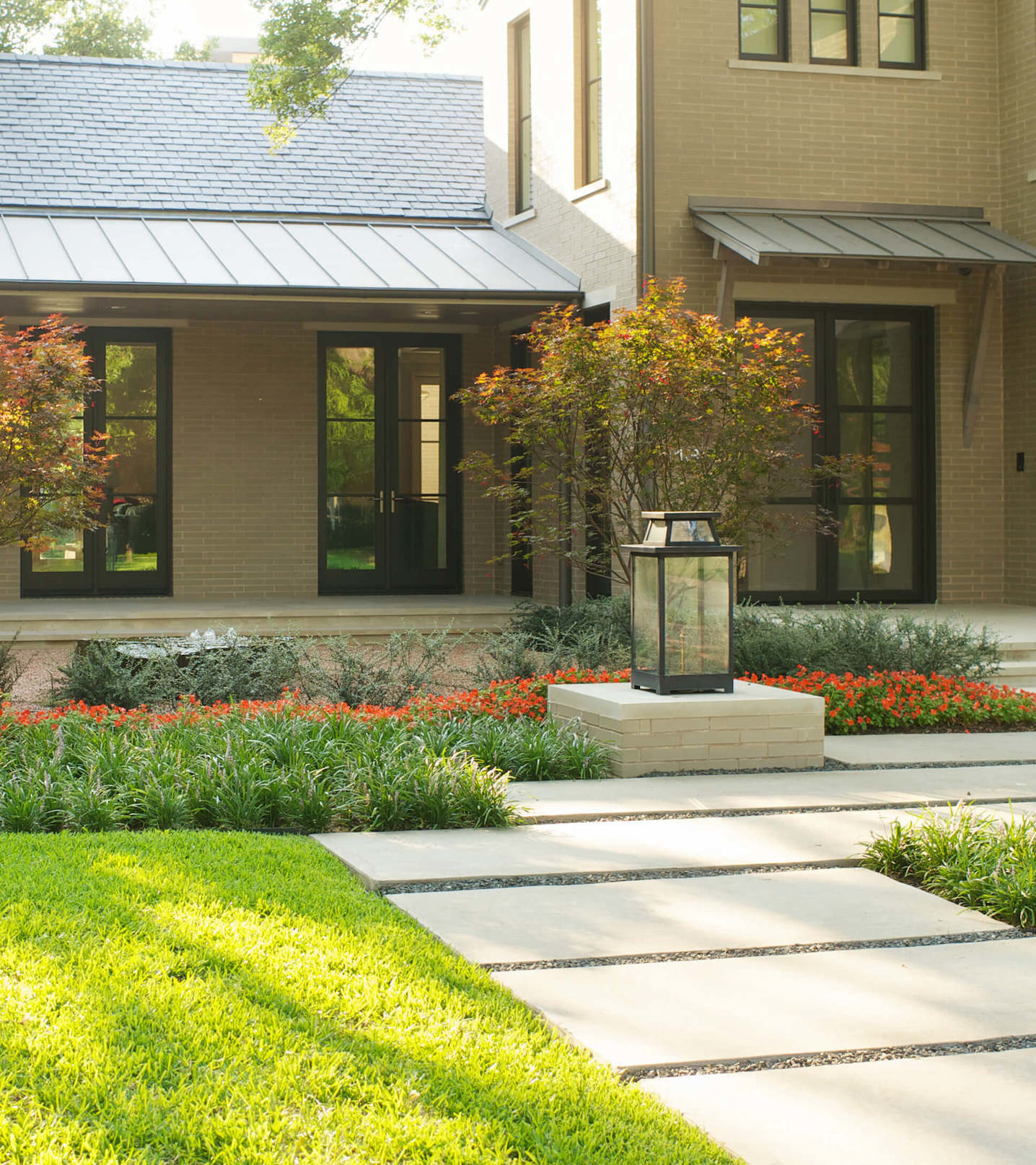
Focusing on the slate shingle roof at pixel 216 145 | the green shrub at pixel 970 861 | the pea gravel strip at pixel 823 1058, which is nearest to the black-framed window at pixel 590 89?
the slate shingle roof at pixel 216 145

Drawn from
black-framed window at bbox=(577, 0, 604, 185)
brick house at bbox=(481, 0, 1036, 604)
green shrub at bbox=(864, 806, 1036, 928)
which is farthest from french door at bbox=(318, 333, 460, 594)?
green shrub at bbox=(864, 806, 1036, 928)

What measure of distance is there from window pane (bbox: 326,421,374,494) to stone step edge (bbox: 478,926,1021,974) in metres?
11.0

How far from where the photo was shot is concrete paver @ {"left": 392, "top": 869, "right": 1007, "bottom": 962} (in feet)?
12.8

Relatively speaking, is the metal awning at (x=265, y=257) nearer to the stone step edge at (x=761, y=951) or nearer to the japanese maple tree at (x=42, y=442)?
the japanese maple tree at (x=42, y=442)

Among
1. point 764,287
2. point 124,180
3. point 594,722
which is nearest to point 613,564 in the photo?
point 764,287

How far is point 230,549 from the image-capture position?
14.2 metres

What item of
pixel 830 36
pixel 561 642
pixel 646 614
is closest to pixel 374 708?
pixel 646 614

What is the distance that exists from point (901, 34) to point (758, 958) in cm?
1133

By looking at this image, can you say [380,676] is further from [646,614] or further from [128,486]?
[128,486]

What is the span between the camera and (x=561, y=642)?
943 centimetres

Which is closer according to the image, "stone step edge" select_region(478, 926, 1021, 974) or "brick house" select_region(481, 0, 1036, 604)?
"stone step edge" select_region(478, 926, 1021, 974)

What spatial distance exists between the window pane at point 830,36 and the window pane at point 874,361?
2434 millimetres

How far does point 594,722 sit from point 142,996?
3.65 meters

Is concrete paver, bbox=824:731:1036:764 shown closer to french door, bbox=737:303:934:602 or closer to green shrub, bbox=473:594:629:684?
green shrub, bbox=473:594:629:684
